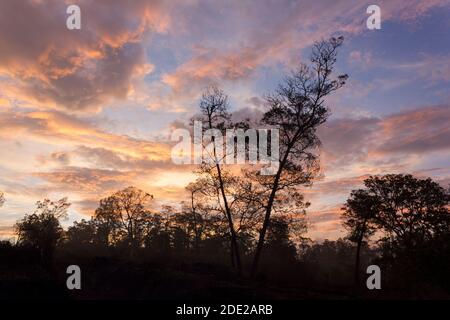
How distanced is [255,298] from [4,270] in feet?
41.0

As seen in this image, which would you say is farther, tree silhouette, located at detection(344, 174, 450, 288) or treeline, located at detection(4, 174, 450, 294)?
tree silhouette, located at detection(344, 174, 450, 288)

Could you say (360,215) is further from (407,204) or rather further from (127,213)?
(127,213)

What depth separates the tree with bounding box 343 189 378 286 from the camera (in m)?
42.5

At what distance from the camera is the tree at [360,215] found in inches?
1672

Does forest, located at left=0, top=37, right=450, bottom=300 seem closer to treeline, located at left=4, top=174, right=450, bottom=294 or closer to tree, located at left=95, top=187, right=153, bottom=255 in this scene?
treeline, located at left=4, top=174, right=450, bottom=294

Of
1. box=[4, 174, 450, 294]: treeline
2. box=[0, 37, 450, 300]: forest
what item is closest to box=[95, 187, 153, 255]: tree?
box=[4, 174, 450, 294]: treeline

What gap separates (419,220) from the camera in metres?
39.4

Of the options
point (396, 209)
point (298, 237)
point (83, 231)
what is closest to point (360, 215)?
point (396, 209)

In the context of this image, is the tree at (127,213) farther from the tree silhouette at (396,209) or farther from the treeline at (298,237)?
the tree silhouette at (396,209)

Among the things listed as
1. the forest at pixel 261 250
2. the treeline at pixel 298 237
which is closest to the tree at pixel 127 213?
the treeline at pixel 298 237

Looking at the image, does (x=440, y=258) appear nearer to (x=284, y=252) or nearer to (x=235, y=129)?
(x=235, y=129)

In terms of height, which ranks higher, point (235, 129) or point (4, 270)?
point (235, 129)

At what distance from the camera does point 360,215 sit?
43.2 meters
